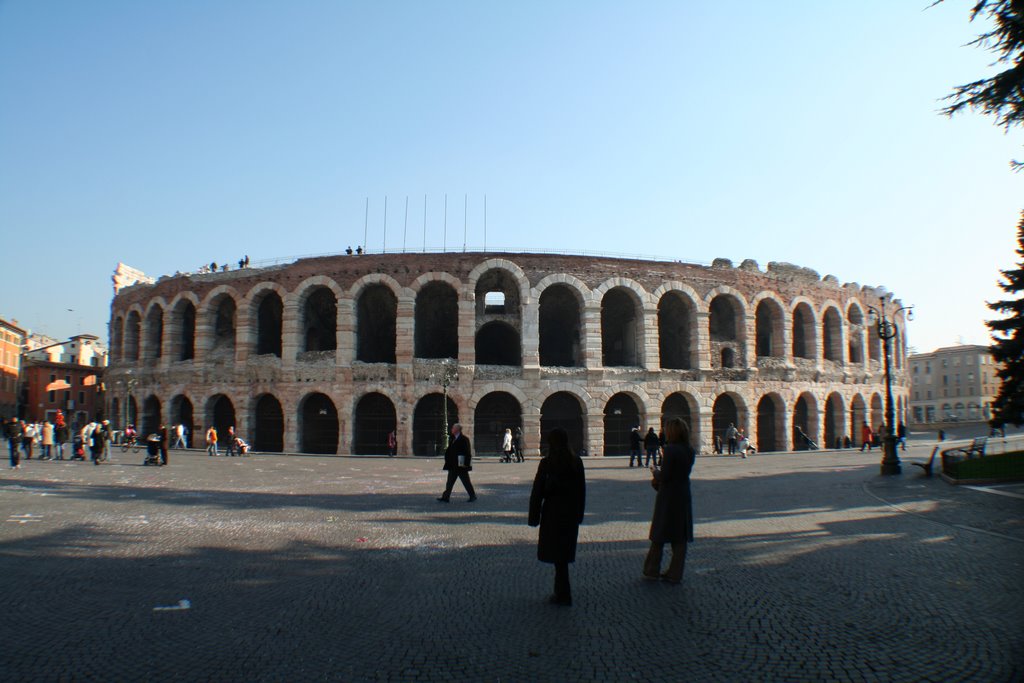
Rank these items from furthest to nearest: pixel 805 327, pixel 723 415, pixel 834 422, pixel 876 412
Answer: pixel 876 412 → pixel 834 422 → pixel 805 327 → pixel 723 415

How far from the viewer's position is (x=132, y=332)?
116ft

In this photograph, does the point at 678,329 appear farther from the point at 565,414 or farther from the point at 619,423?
the point at 565,414

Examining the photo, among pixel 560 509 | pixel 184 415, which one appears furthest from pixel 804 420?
pixel 184 415

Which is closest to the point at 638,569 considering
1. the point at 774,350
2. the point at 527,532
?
the point at 527,532

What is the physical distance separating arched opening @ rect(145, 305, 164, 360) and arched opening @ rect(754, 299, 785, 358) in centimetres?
3520

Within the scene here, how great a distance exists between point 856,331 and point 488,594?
122 feet

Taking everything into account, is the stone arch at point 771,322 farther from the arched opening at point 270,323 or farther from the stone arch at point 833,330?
the arched opening at point 270,323

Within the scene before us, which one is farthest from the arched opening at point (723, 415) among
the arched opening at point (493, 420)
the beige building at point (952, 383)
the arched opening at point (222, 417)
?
the beige building at point (952, 383)

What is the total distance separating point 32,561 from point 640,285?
84.7 ft

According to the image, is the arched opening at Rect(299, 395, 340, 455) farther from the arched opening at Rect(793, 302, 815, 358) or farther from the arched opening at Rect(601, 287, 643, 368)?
the arched opening at Rect(793, 302, 815, 358)

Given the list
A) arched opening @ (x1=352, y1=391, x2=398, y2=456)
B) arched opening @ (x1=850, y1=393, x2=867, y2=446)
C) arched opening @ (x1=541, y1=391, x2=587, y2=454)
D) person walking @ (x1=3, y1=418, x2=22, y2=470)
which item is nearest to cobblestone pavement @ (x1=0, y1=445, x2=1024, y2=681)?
person walking @ (x1=3, y1=418, x2=22, y2=470)

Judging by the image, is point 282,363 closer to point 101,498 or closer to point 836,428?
point 101,498

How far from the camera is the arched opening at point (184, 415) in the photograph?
101 ft

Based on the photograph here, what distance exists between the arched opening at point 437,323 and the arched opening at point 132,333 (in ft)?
59.7
